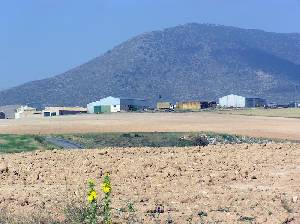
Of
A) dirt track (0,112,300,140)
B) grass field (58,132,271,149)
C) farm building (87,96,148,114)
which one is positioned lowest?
grass field (58,132,271,149)

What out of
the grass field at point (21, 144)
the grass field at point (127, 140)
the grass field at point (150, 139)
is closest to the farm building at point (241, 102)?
the grass field at point (127, 140)

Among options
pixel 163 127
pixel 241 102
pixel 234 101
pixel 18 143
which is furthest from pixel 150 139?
pixel 234 101

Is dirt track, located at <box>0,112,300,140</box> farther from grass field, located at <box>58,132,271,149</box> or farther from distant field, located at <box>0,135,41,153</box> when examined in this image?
distant field, located at <box>0,135,41,153</box>

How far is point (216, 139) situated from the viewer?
4522 centimetres

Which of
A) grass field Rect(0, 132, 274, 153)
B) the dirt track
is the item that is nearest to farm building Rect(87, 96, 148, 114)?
the dirt track

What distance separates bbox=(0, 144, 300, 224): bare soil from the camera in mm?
13000

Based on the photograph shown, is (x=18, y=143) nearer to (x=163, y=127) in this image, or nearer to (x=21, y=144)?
(x=21, y=144)

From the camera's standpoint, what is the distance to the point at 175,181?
1662 centimetres

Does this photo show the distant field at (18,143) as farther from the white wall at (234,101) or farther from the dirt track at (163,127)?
the white wall at (234,101)

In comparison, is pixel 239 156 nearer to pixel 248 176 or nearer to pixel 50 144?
pixel 248 176

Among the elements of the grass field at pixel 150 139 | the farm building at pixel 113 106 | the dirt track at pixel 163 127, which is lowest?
the grass field at pixel 150 139

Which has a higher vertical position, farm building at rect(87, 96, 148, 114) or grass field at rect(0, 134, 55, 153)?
farm building at rect(87, 96, 148, 114)

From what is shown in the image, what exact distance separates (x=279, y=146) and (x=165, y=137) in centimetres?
2001

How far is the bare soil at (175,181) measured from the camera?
13000 millimetres
